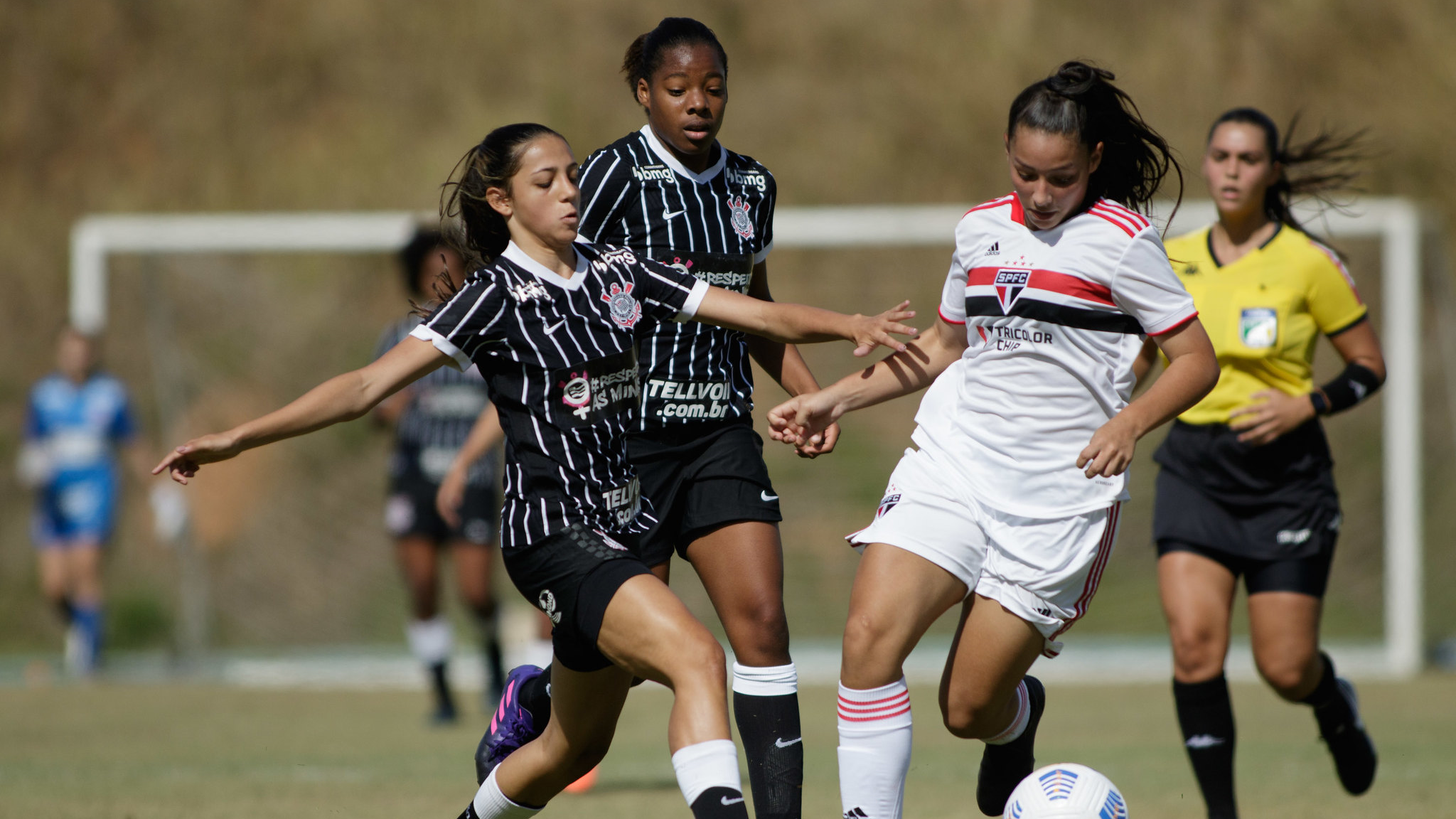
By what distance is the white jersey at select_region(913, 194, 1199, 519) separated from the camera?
383cm

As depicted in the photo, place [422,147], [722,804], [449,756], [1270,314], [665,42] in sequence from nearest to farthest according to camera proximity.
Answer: [722,804]
[665,42]
[1270,314]
[449,756]
[422,147]

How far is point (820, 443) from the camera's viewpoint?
413cm

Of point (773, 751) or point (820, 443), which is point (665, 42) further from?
point (773, 751)

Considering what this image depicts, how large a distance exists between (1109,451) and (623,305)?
1223mm

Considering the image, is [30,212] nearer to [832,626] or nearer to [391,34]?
[391,34]

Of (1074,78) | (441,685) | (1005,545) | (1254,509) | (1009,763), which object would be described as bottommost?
(441,685)

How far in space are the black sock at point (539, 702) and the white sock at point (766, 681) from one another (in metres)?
0.62

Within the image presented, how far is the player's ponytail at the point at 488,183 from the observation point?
12.8 feet

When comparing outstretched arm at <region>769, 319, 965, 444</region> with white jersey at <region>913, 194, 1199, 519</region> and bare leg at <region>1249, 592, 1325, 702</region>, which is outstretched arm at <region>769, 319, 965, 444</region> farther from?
bare leg at <region>1249, 592, 1325, 702</region>

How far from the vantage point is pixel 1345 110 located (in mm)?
15984

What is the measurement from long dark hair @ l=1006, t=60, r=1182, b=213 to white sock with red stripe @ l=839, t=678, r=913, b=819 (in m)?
1.37

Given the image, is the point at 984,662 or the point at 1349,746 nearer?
the point at 984,662

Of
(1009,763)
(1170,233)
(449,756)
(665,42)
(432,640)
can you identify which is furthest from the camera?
(1170,233)

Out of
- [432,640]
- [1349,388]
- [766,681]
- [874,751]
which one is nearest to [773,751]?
[766,681]
